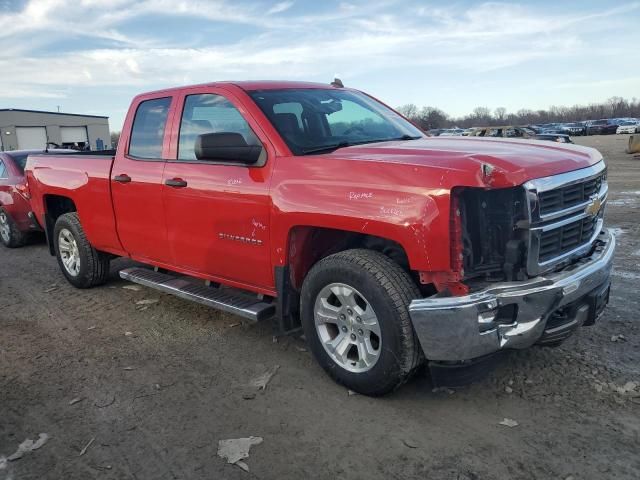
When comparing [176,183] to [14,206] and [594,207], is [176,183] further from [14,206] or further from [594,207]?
[14,206]

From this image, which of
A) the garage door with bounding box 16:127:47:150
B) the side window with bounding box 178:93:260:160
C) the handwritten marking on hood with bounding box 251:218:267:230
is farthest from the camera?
the garage door with bounding box 16:127:47:150

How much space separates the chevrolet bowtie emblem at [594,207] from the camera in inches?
138

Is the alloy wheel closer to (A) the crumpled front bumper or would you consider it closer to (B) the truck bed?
(A) the crumpled front bumper

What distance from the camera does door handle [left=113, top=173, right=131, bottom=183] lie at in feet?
16.7

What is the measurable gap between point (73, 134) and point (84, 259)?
201 ft

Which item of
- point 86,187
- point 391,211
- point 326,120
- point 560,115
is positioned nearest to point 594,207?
point 391,211

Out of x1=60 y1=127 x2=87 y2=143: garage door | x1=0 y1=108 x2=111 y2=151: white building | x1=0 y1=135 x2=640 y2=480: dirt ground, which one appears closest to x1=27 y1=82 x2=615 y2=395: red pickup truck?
x1=0 y1=135 x2=640 y2=480: dirt ground

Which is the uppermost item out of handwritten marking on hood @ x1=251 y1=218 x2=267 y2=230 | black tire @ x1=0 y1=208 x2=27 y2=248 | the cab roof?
the cab roof

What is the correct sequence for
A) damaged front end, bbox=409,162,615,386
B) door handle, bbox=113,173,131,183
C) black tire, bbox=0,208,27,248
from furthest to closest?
1. black tire, bbox=0,208,27,248
2. door handle, bbox=113,173,131,183
3. damaged front end, bbox=409,162,615,386

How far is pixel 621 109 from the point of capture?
12725 cm

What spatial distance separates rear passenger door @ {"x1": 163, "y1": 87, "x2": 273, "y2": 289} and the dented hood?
0.71 metres

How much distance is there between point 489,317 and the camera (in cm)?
299

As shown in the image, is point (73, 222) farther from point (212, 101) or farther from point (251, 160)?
point (251, 160)

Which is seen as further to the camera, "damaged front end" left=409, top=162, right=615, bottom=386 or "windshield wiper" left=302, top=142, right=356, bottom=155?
"windshield wiper" left=302, top=142, right=356, bottom=155
